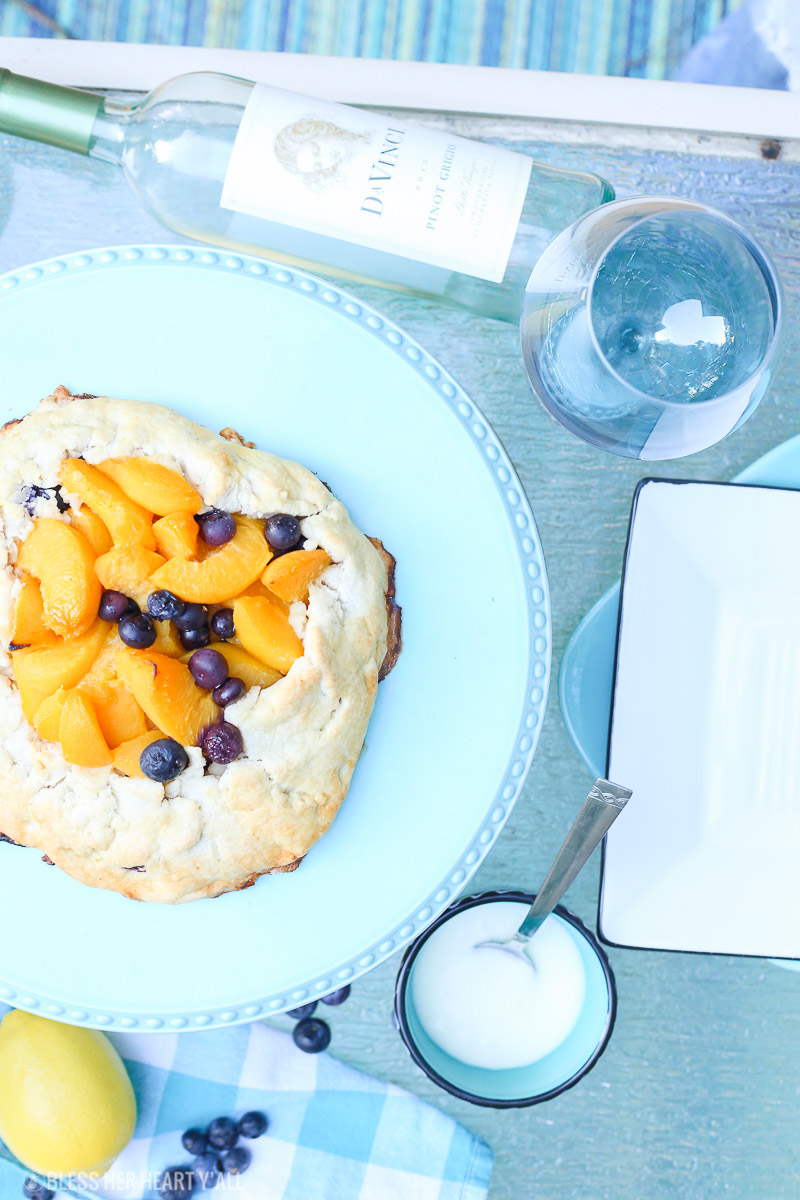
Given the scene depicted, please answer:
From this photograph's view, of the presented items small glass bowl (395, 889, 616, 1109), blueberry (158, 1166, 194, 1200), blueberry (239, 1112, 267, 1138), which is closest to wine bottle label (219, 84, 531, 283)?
small glass bowl (395, 889, 616, 1109)

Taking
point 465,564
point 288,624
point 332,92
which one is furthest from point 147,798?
point 332,92

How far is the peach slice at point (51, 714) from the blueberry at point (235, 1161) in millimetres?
1075

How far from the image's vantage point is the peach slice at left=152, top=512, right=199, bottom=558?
123 centimetres

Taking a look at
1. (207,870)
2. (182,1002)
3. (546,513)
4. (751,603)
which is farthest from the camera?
(546,513)

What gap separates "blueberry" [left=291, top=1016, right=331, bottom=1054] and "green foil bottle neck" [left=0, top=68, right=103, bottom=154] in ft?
5.32

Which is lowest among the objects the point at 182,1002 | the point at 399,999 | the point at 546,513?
the point at 399,999

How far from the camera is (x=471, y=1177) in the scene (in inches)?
70.9

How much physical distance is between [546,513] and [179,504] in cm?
75

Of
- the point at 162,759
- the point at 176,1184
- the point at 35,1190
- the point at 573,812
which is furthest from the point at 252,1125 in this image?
the point at 162,759

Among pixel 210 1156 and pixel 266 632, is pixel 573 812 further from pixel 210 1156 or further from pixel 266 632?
pixel 210 1156

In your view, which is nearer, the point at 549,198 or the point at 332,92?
the point at 549,198

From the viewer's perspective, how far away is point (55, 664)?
123cm

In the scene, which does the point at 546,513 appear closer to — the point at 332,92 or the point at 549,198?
the point at 549,198

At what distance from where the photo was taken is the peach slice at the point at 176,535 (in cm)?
123
